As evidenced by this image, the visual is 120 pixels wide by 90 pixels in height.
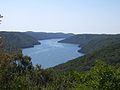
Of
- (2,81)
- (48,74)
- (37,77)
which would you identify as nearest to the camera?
Answer: (2,81)

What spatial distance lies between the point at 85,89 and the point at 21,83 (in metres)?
6.43

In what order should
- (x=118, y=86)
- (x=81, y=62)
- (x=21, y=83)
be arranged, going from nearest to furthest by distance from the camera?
(x=21, y=83) < (x=118, y=86) < (x=81, y=62)

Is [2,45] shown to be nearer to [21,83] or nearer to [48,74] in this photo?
[21,83]

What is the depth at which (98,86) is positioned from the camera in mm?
25672

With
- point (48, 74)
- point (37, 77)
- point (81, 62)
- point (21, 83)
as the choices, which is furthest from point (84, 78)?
point (81, 62)

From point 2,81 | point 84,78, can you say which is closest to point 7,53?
point 2,81

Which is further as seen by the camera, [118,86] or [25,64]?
[25,64]

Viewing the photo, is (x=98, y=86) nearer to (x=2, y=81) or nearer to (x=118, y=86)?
(x=118, y=86)

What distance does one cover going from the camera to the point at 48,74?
69.6 metres

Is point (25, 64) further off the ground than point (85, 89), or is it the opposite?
point (85, 89)

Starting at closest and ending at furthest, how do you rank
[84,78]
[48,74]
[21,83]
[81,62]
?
1. [21,83]
2. [84,78]
3. [48,74]
4. [81,62]

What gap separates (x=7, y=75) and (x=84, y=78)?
12.9 metres

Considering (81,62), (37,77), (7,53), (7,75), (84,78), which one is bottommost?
(81,62)

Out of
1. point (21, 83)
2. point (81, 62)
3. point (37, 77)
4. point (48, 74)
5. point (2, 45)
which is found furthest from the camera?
point (81, 62)
